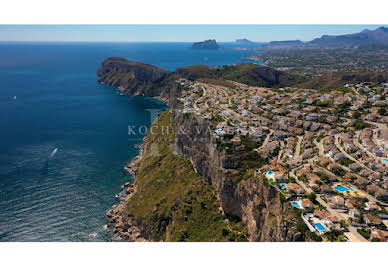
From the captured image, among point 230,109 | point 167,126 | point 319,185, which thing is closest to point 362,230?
point 319,185

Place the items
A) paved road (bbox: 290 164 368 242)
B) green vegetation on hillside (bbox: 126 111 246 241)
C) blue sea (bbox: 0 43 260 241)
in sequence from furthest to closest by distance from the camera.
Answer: blue sea (bbox: 0 43 260 241) → green vegetation on hillside (bbox: 126 111 246 241) → paved road (bbox: 290 164 368 242)

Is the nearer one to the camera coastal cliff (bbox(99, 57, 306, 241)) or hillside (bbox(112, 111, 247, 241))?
coastal cliff (bbox(99, 57, 306, 241))

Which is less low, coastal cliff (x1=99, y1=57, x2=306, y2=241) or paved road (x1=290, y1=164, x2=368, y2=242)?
paved road (x1=290, y1=164, x2=368, y2=242)

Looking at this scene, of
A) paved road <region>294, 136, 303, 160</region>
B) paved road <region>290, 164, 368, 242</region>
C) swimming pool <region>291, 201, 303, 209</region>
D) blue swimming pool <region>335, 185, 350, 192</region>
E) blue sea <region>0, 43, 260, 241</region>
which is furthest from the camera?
blue sea <region>0, 43, 260, 241</region>

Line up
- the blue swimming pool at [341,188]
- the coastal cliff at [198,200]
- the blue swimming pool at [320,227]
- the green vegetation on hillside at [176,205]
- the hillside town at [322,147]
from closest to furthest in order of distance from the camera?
the blue swimming pool at [320,227], the hillside town at [322,147], the blue swimming pool at [341,188], the coastal cliff at [198,200], the green vegetation on hillside at [176,205]

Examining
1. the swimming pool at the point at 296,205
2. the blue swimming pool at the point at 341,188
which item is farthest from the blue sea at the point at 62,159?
the blue swimming pool at the point at 341,188

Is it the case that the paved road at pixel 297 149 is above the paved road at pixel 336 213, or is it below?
above

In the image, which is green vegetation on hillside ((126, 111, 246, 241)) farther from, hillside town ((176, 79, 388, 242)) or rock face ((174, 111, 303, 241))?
hillside town ((176, 79, 388, 242))

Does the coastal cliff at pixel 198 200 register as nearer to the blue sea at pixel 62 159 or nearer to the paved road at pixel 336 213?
the paved road at pixel 336 213

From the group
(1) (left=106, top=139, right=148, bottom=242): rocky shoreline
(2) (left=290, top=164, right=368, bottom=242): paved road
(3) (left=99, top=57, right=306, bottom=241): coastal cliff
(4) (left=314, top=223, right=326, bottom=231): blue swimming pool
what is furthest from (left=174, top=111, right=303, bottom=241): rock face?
(1) (left=106, top=139, right=148, bottom=242): rocky shoreline

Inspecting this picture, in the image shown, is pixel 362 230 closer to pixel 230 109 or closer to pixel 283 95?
pixel 230 109
